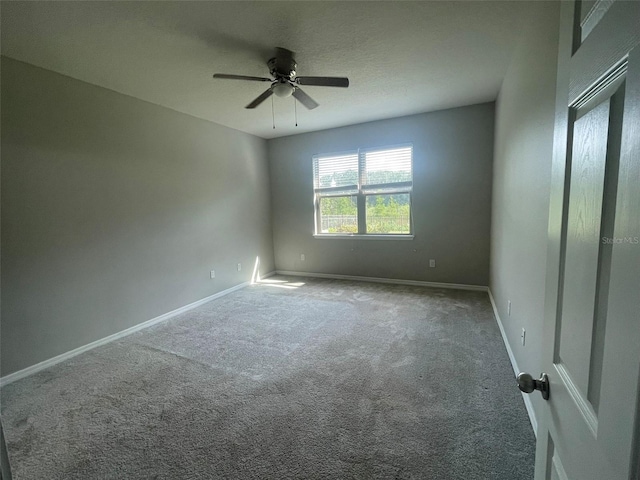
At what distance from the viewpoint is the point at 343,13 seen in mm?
1982

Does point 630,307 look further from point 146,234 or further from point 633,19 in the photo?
point 146,234

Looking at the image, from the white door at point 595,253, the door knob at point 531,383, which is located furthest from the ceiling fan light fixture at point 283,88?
the door knob at point 531,383

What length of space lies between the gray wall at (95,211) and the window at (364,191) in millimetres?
1764

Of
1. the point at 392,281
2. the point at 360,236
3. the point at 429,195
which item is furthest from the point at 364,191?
the point at 392,281

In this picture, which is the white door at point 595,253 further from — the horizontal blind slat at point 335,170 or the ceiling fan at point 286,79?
the horizontal blind slat at point 335,170

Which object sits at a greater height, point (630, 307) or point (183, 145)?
point (183, 145)

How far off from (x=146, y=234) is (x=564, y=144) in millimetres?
3770

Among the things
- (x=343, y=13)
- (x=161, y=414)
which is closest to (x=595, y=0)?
(x=343, y=13)

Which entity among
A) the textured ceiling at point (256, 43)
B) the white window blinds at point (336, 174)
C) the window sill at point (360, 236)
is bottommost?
the window sill at point (360, 236)

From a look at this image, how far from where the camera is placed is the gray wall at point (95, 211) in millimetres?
2363

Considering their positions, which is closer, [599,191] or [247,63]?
[599,191]

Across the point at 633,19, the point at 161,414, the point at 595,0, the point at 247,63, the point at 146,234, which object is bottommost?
the point at 161,414

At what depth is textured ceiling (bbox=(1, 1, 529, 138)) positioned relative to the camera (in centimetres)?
192

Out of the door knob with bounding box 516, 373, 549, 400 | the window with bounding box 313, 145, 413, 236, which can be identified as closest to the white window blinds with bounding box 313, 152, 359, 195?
the window with bounding box 313, 145, 413, 236
